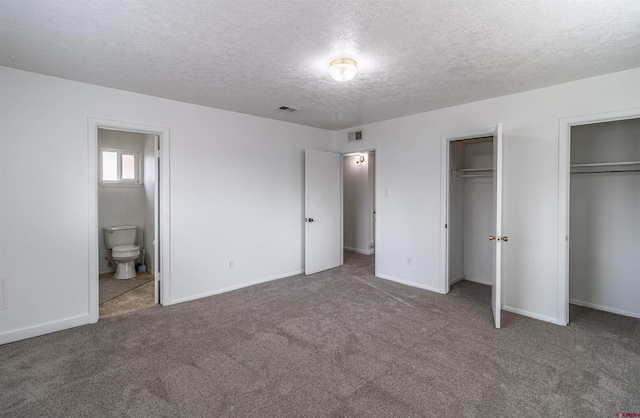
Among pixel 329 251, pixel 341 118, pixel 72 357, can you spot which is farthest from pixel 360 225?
pixel 72 357

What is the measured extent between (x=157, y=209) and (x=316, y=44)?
275 centimetres

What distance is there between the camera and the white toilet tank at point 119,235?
5.06 m

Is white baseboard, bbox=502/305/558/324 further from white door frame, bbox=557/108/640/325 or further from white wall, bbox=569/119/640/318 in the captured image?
white wall, bbox=569/119/640/318

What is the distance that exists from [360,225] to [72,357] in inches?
214

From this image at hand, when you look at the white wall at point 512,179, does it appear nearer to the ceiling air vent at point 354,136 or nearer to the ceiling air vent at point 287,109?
the ceiling air vent at point 354,136

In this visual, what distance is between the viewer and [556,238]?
3.30 meters

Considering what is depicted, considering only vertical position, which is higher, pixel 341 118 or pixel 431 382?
pixel 341 118

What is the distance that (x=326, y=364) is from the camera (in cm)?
250

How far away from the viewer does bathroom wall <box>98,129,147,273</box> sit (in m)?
5.18

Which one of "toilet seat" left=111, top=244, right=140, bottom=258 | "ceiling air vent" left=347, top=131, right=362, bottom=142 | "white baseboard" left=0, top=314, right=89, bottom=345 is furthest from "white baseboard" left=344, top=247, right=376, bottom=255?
"white baseboard" left=0, top=314, right=89, bottom=345

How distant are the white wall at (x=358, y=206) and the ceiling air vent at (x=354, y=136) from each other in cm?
159

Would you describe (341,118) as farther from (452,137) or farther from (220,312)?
(220,312)

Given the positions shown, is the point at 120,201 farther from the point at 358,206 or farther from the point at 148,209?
the point at 358,206

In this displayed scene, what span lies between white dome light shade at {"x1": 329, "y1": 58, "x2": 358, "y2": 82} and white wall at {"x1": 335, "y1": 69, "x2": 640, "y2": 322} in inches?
80.3
